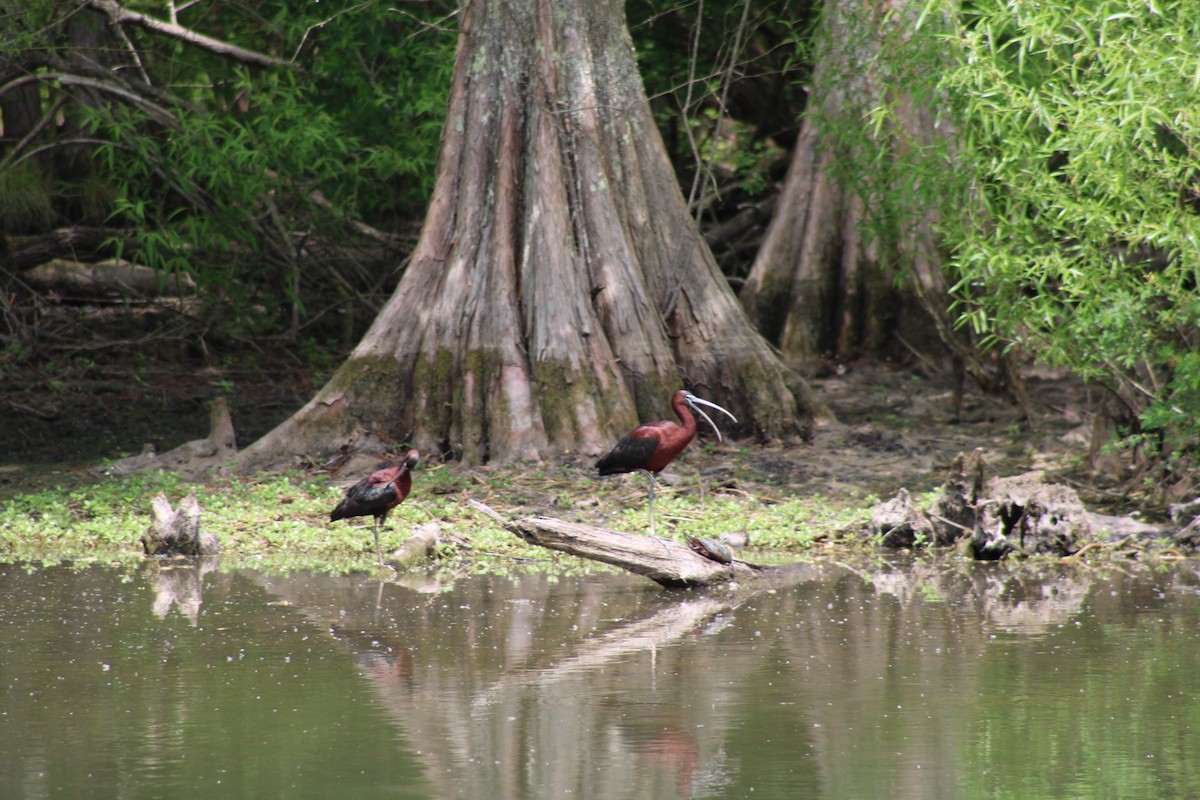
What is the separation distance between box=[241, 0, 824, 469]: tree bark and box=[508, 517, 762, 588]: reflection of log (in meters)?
3.52

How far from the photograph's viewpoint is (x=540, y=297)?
12.5 m

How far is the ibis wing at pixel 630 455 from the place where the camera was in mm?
10227

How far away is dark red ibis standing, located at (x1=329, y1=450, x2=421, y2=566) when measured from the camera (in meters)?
9.82

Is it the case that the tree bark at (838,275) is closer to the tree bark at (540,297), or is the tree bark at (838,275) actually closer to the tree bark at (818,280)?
the tree bark at (818,280)

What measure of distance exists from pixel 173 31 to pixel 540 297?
5.00m

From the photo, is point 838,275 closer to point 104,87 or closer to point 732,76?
point 732,76

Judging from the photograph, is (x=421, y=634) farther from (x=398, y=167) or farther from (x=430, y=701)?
(x=398, y=167)

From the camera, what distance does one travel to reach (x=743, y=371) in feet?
42.7

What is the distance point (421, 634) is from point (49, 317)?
10.7 m

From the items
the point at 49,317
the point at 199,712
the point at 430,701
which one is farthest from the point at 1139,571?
the point at 49,317

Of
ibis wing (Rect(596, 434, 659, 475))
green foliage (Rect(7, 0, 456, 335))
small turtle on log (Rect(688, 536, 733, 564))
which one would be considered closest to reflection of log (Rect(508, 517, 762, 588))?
small turtle on log (Rect(688, 536, 733, 564))

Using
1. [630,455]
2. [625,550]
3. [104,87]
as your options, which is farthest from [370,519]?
[104,87]

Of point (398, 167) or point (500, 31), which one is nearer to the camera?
point (500, 31)

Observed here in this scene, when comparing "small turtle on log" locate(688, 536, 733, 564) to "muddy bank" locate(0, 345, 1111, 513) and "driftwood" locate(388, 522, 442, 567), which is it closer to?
"driftwood" locate(388, 522, 442, 567)
